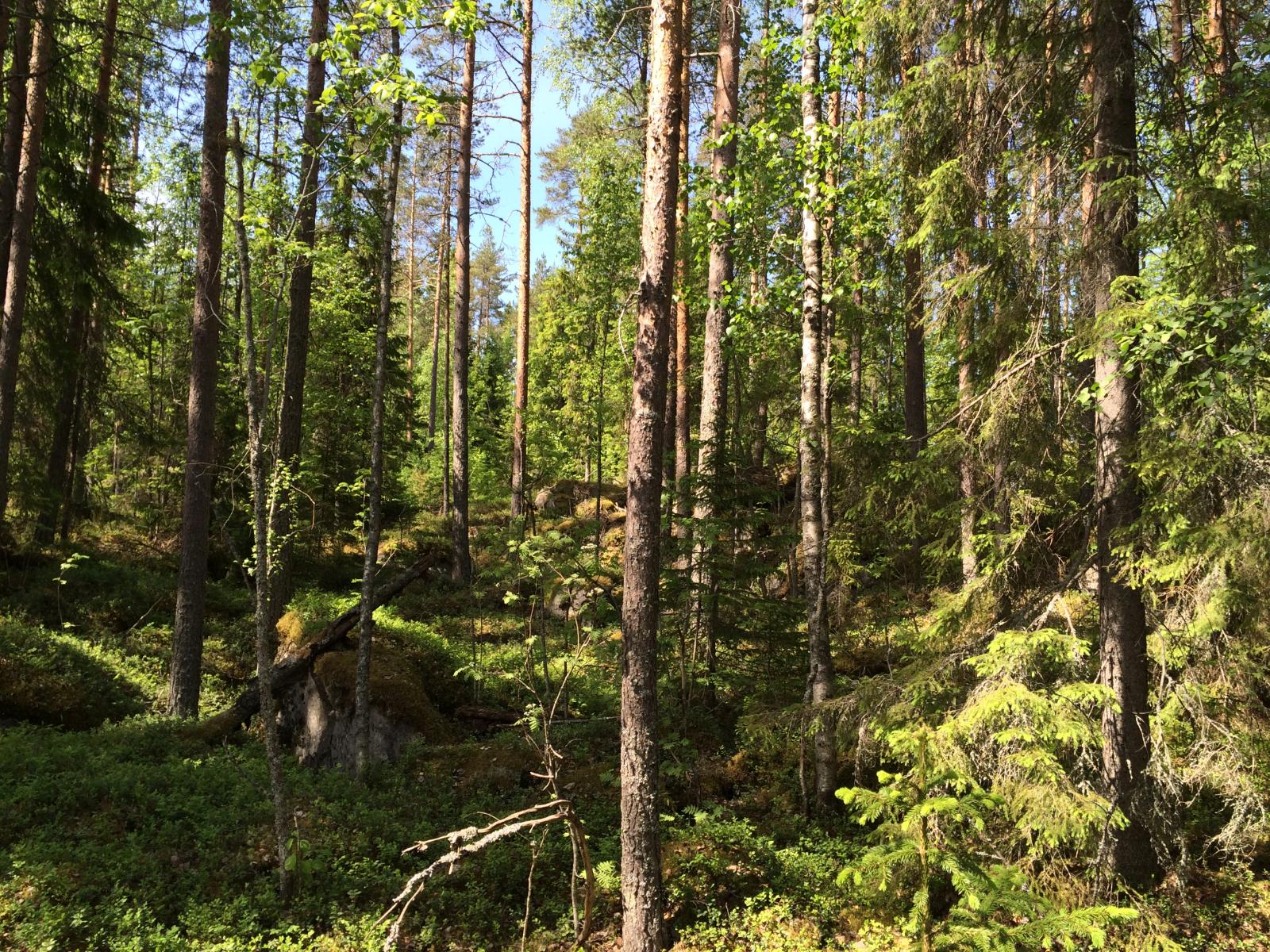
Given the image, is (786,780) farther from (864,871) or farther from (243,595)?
(243,595)

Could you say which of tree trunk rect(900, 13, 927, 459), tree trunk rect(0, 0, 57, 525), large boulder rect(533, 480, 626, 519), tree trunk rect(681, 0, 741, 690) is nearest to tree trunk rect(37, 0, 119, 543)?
tree trunk rect(0, 0, 57, 525)

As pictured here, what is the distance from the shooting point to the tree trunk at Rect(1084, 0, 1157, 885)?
556 cm

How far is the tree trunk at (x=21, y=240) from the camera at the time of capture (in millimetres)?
10055

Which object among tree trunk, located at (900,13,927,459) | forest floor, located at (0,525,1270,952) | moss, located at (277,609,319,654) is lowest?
forest floor, located at (0,525,1270,952)

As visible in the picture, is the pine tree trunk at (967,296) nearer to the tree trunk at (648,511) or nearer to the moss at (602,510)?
the tree trunk at (648,511)

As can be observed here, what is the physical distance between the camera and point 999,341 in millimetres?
6172

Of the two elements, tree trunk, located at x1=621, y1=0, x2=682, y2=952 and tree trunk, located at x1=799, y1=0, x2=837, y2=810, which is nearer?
tree trunk, located at x1=621, y1=0, x2=682, y2=952

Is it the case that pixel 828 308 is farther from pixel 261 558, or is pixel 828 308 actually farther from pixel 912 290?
pixel 261 558

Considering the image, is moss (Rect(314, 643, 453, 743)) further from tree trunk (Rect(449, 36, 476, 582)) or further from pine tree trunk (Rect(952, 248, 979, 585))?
pine tree trunk (Rect(952, 248, 979, 585))

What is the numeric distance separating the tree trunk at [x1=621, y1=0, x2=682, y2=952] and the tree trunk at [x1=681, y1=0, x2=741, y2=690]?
2090mm

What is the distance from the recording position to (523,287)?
18172 millimetres

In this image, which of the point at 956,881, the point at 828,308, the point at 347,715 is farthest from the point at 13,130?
the point at 956,881

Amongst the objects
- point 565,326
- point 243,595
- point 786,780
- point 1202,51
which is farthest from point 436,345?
point 1202,51

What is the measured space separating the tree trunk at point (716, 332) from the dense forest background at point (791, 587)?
0.08 metres
